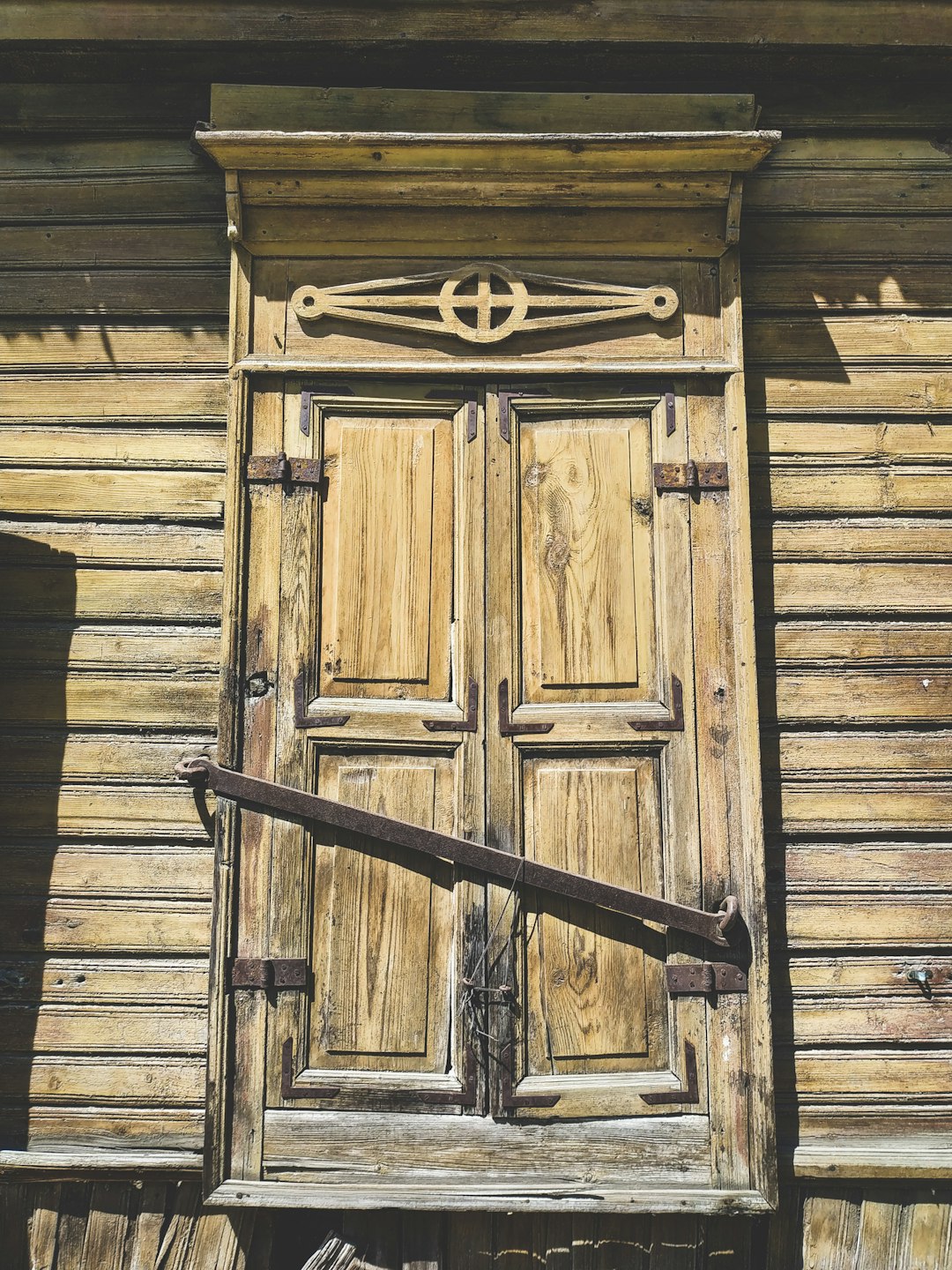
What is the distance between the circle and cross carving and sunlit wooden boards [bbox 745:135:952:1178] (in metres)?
0.76

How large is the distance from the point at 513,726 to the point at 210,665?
3.07 feet

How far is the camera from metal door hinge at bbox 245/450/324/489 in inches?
103

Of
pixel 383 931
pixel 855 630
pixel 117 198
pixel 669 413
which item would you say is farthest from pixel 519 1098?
pixel 117 198

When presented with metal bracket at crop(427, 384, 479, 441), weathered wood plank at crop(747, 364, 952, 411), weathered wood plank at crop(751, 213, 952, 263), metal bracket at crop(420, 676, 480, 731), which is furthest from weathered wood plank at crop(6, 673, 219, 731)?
weathered wood plank at crop(747, 364, 952, 411)

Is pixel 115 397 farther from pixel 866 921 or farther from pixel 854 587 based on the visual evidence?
pixel 866 921

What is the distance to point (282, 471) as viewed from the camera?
2607 millimetres

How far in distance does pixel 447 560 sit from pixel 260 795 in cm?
85

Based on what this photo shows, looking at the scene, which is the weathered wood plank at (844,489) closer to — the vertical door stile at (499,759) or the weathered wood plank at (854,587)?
the weathered wood plank at (854,587)

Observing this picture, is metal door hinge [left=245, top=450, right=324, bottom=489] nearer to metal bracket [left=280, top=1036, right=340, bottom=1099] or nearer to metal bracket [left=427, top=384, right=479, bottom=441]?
metal bracket [left=427, top=384, right=479, bottom=441]

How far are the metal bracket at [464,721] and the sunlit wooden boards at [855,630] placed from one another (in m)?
0.87

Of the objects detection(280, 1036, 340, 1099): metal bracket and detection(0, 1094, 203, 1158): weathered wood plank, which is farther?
detection(0, 1094, 203, 1158): weathered wood plank

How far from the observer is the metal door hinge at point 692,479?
8.59 ft

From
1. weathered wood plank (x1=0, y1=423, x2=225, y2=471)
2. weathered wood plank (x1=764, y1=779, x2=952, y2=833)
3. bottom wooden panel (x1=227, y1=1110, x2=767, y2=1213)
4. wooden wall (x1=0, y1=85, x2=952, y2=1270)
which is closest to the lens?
bottom wooden panel (x1=227, y1=1110, x2=767, y2=1213)

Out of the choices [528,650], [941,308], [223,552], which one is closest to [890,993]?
[528,650]
